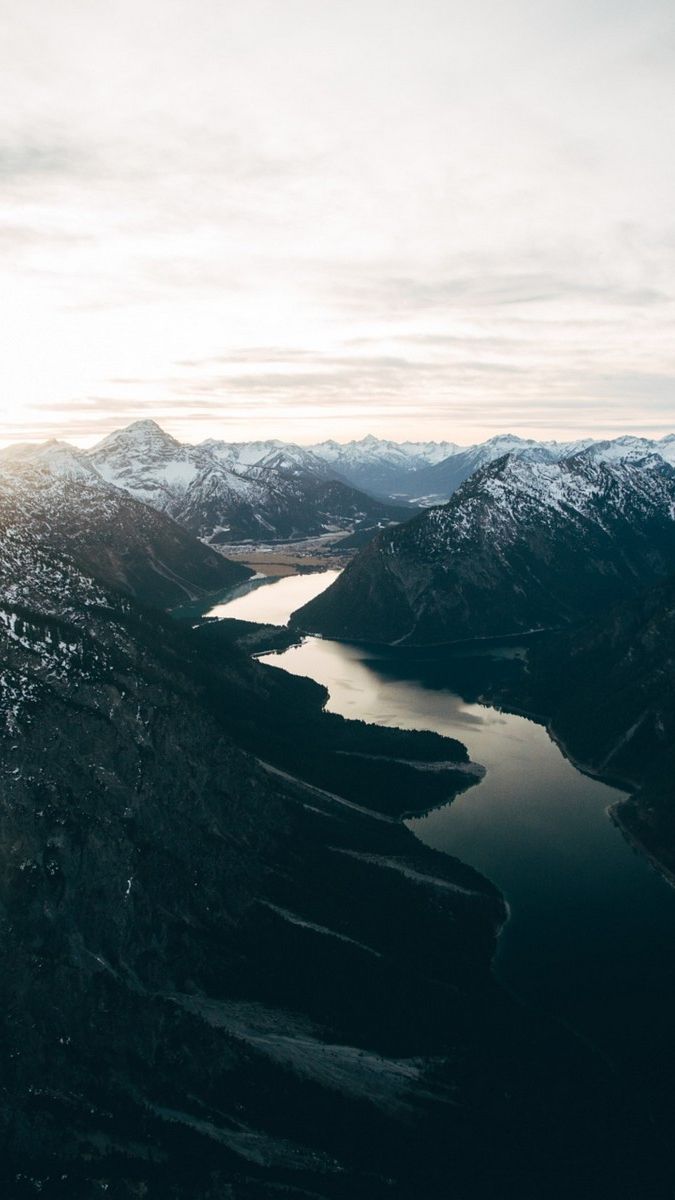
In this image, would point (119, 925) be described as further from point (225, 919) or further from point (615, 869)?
point (615, 869)

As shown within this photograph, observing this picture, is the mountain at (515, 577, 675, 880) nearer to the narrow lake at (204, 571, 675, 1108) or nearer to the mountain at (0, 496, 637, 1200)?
the narrow lake at (204, 571, 675, 1108)

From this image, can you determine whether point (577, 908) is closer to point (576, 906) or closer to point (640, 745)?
point (576, 906)

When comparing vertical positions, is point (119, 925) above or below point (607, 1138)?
above

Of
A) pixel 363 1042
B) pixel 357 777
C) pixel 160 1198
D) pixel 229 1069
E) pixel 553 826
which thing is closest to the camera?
pixel 160 1198

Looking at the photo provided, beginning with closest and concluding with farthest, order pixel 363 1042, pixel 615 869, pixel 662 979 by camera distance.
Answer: pixel 363 1042, pixel 662 979, pixel 615 869

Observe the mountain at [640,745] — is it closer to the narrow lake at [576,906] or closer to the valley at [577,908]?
the valley at [577,908]

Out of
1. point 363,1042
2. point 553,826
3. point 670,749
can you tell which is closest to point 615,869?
point 553,826

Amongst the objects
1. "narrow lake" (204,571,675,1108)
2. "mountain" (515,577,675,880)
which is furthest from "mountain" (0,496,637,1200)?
"mountain" (515,577,675,880)

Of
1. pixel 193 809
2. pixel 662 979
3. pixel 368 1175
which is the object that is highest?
→ pixel 193 809
